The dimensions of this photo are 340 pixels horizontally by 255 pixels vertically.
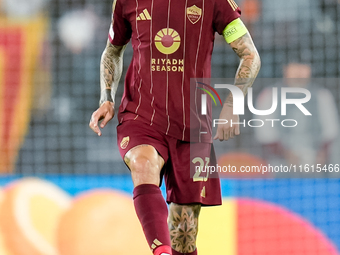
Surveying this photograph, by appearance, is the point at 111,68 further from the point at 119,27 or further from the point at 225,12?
the point at 225,12

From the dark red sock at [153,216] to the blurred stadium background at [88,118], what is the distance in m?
1.72

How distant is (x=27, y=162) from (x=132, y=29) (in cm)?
342

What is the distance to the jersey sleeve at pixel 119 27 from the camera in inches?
110

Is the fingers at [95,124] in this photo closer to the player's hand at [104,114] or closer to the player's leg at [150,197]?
the player's hand at [104,114]

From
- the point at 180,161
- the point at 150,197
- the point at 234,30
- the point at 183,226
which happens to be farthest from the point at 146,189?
the point at 234,30

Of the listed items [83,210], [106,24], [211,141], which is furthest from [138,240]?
[106,24]

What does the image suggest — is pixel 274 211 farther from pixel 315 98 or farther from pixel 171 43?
pixel 171 43

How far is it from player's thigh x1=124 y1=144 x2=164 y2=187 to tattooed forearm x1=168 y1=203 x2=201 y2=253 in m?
0.50

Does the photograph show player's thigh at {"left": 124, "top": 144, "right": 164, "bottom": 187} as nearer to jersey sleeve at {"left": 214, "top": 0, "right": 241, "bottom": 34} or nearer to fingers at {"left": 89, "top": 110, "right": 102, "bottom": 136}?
fingers at {"left": 89, "top": 110, "right": 102, "bottom": 136}

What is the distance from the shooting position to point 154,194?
2273 millimetres

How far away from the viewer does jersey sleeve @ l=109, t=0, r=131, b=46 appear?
2.78 m

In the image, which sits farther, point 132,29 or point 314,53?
point 314,53

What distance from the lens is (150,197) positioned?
226 cm

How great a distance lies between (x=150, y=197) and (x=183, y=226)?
0.68 metres
